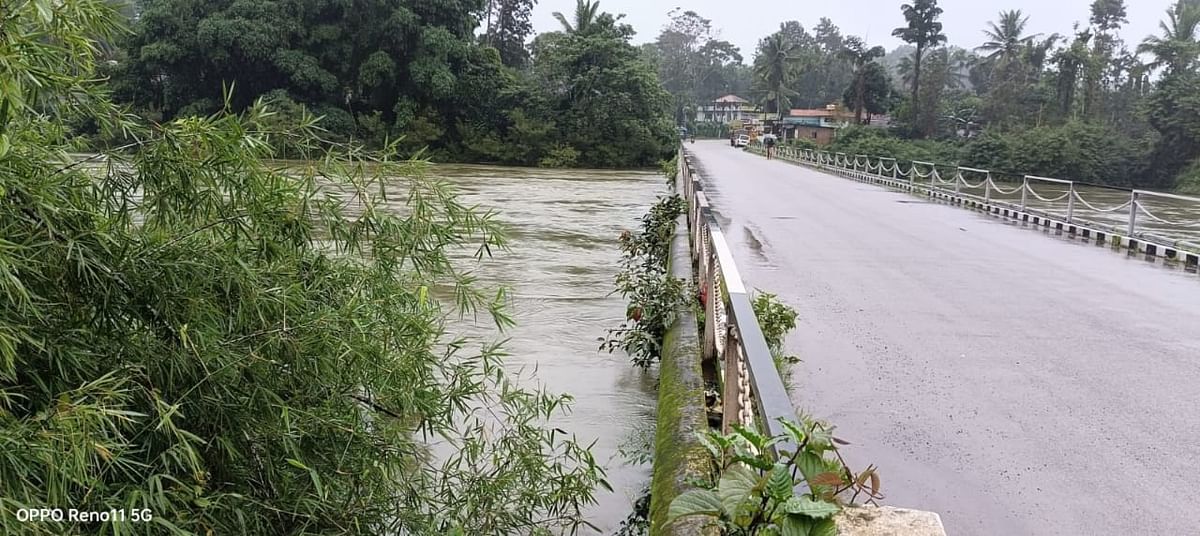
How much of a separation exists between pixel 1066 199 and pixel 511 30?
40.9m

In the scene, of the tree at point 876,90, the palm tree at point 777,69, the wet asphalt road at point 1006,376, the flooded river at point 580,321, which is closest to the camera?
the wet asphalt road at point 1006,376

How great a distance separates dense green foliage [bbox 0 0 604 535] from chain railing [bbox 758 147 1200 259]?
450 inches

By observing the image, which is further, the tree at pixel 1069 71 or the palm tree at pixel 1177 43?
the tree at pixel 1069 71

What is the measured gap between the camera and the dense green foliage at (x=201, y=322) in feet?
8.00

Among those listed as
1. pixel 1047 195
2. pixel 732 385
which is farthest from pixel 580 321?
pixel 1047 195

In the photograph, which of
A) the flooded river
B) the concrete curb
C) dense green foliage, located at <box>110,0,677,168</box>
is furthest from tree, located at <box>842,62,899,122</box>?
the concrete curb

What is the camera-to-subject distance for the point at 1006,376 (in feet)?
20.5

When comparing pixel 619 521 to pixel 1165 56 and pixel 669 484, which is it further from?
pixel 1165 56

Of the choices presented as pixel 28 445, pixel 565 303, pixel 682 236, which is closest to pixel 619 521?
pixel 28 445

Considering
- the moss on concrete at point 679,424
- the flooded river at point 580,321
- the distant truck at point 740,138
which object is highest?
the moss on concrete at point 679,424

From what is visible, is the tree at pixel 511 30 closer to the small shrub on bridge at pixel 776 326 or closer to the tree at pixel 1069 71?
the tree at pixel 1069 71

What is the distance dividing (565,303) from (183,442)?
7341 mm

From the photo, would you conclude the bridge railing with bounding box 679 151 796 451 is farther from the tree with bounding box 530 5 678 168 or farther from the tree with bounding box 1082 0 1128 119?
the tree with bounding box 1082 0 1128 119

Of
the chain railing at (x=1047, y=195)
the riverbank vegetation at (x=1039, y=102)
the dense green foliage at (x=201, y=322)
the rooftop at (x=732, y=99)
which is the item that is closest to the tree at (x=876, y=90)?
the riverbank vegetation at (x=1039, y=102)
